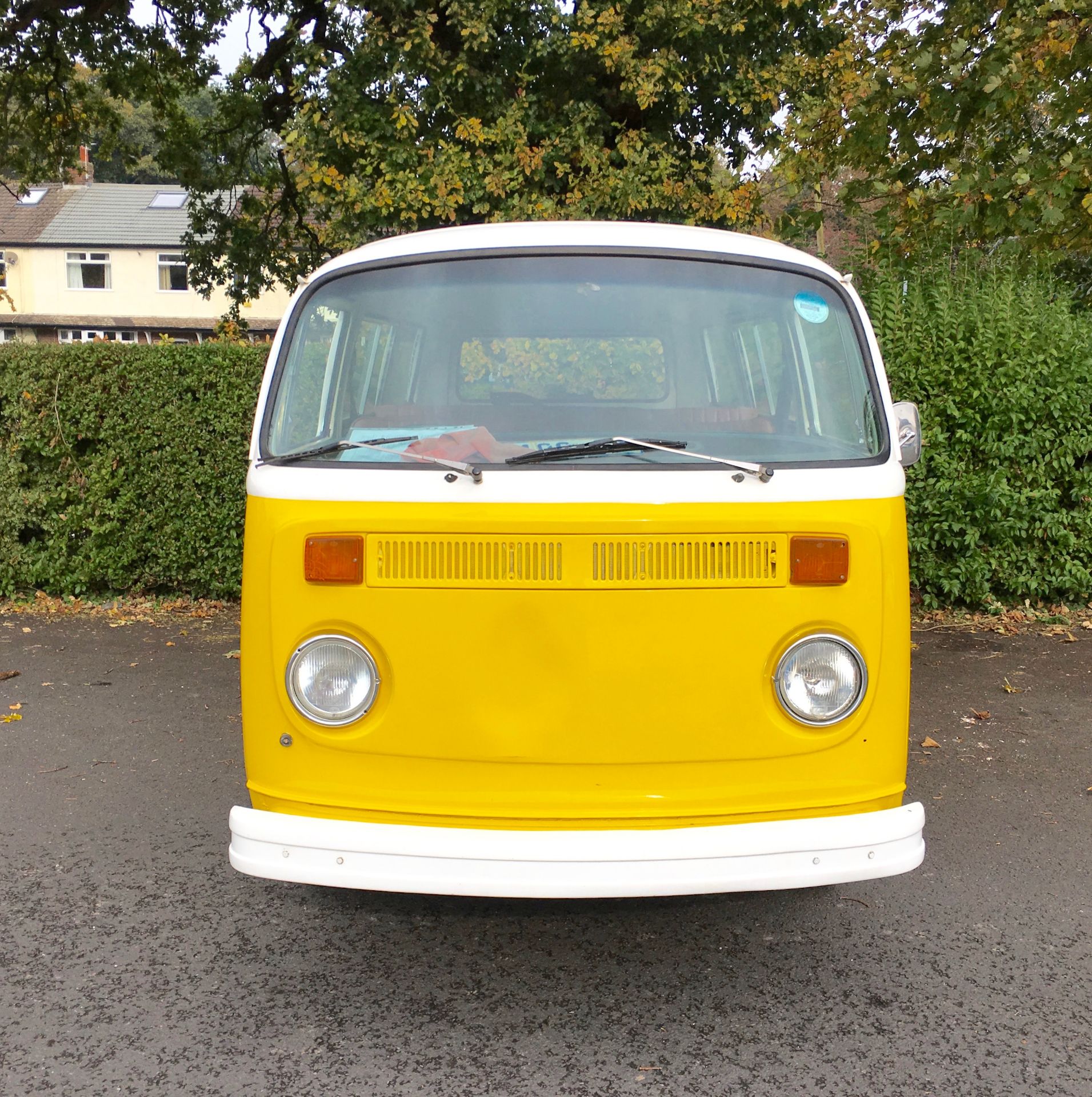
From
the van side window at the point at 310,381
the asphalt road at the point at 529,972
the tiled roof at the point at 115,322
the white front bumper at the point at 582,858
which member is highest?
the tiled roof at the point at 115,322

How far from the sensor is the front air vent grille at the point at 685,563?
2934 millimetres

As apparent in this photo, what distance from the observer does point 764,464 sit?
310 cm

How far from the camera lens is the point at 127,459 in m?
8.80

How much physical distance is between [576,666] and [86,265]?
4852 centimetres

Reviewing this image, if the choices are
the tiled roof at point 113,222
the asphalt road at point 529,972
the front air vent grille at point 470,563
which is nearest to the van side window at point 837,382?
the front air vent grille at point 470,563

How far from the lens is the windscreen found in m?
3.32

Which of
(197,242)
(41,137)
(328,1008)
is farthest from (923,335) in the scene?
(41,137)

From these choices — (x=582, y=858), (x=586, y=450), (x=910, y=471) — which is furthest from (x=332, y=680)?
(x=910, y=471)

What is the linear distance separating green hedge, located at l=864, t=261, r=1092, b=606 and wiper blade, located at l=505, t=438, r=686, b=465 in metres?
5.59

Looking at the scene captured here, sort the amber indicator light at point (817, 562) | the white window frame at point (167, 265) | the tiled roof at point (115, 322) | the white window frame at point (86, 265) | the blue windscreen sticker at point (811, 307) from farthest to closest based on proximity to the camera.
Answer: the white window frame at point (86, 265)
the white window frame at point (167, 265)
the tiled roof at point (115, 322)
the blue windscreen sticker at point (811, 307)
the amber indicator light at point (817, 562)

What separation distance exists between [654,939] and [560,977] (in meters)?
0.40

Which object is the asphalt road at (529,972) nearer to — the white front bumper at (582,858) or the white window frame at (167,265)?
the white front bumper at (582,858)

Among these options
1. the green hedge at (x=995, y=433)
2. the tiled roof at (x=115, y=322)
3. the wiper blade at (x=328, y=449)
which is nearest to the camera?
the wiper blade at (x=328, y=449)

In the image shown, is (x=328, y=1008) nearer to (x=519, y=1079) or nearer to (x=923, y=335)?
(x=519, y=1079)
